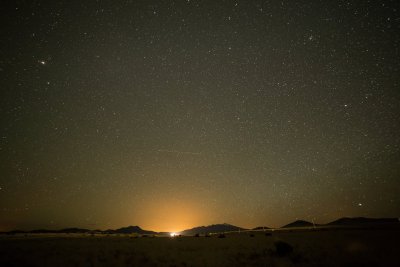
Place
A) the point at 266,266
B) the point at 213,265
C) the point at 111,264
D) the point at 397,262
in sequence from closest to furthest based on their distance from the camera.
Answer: the point at 397,262, the point at 266,266, the point at 213,265, the point at 111,264

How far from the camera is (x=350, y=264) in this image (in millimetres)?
15445

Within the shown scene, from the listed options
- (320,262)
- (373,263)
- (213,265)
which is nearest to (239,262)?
(213,265)

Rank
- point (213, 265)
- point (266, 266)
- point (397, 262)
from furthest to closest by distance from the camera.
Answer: point (213, 265), point (266, 266), point (397, 262)

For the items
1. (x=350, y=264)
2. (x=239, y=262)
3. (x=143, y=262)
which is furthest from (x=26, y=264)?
(x=350, y=264)

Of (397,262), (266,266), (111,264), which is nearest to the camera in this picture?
(397,262)

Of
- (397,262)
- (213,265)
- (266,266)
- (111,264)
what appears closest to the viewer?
(397,262)

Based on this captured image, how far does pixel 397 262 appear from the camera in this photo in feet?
48.8

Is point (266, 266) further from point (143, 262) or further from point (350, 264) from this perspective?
point (143, 262)

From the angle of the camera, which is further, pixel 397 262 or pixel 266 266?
pixel 266 266

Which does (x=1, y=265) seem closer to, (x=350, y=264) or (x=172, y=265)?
(x=172, y=265)

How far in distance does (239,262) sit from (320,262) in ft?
16.0

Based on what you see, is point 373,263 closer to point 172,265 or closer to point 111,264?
point 172,265

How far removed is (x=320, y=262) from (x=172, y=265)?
29.4 ft

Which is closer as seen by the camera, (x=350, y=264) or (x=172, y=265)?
(x=350, y=264)
